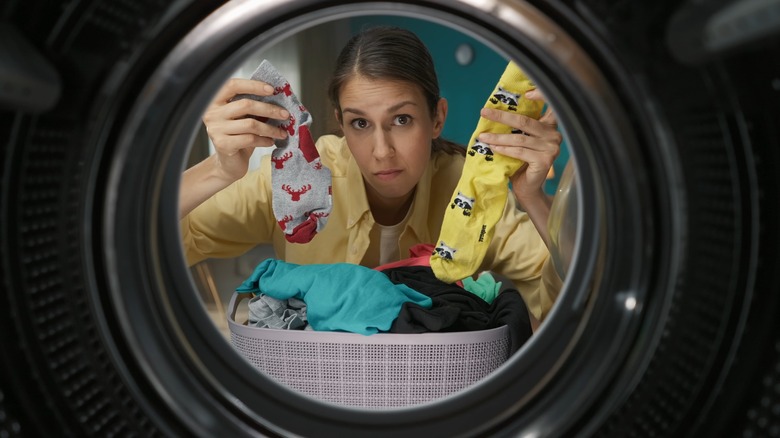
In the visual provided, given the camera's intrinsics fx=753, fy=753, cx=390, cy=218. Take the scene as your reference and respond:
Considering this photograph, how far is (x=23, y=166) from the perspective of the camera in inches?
23.9

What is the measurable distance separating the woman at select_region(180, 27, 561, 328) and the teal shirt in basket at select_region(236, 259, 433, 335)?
25cm

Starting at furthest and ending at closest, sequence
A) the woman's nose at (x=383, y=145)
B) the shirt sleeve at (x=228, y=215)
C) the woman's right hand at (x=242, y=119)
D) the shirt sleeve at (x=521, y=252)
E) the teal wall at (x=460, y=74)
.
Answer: the teal wall at (x=460, y=74)
the shirt sleeve at (x=228, y=215)
the shirt sleeve at (x=521, y=252)
the woman's nose at (x=383, y=145)
the woman's right hand at (x=242, y=119)

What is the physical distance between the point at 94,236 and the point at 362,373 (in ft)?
2.18

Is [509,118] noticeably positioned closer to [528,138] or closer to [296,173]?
[528,138]

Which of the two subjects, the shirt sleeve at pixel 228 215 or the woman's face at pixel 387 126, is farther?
the shirt sleeve at pixel 228 215

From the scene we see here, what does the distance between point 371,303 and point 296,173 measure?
0.28 meters

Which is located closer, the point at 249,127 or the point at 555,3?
the point at 555,3

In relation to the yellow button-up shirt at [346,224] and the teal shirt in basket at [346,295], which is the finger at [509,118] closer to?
the teal shirt in basket at [346,295]

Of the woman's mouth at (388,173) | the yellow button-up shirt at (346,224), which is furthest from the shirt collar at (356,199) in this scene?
the woman's mouth at (388,173)

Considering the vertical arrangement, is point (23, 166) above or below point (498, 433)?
above

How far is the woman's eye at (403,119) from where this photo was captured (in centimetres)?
158

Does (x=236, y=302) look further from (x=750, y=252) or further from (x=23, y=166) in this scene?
(x=750, y=252)

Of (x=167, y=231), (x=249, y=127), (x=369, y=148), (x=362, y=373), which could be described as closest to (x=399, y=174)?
(x=369, y=148)

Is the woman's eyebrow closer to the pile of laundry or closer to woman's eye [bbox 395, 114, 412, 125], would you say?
woman's eye [bbox 395, 114, 412, 125]
